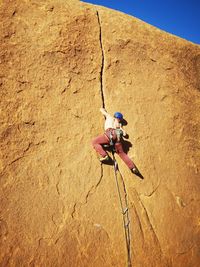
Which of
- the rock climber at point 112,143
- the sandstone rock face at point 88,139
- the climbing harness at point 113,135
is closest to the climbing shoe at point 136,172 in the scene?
the rock climber at point 112,143

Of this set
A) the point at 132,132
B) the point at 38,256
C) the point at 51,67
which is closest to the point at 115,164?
the point at 132,132

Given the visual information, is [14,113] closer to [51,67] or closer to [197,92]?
[51,67]

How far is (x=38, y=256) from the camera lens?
13.1 feet

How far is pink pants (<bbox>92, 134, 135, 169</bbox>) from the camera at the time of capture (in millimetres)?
4980

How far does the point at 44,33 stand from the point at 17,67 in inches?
44.4

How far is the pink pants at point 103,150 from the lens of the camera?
16.3ft

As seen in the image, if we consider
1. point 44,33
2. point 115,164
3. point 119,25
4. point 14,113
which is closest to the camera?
point 14,113

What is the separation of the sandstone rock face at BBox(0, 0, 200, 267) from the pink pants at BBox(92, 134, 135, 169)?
0.72ft

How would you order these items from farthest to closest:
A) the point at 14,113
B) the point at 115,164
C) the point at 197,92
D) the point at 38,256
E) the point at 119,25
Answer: the point at 197,92
the point at 119,25
the point at 115,164
the point at 14,113
the point at 38,256

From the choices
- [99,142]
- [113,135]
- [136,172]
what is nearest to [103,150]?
[99,142]

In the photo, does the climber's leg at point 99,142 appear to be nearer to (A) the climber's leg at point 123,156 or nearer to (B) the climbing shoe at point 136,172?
(A) the climber's leg at point 123,156

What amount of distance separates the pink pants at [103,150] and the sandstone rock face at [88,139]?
219 millimetres

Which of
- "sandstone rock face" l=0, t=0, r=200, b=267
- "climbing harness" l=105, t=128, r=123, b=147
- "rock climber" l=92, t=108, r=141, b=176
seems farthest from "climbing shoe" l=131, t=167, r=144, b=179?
"climbing harness" l=105, t=128, r=123, b=147

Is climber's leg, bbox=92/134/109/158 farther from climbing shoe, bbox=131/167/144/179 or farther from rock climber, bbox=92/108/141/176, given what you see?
climbing shoe, bbox=131/167/144/179
